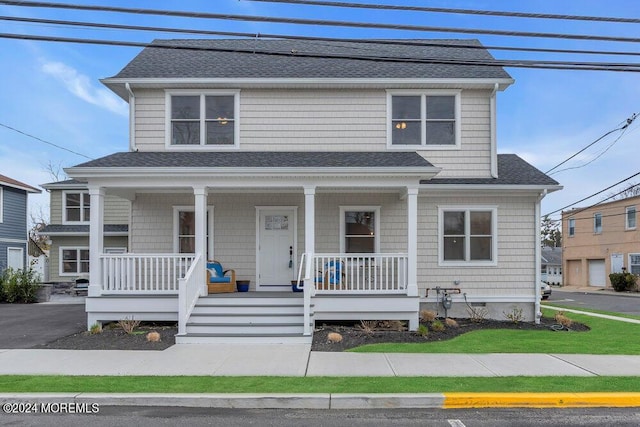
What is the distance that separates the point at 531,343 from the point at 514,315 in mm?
2937

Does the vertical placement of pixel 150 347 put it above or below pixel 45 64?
below

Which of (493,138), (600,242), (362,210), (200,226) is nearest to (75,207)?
(200,226)

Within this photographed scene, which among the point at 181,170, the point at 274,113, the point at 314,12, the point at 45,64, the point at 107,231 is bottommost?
the point at 107,231

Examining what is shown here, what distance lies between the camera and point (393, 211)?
11758 mm

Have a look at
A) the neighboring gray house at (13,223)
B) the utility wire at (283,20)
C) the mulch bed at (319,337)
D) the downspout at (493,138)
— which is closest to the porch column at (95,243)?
the mulch bed at (319,337)

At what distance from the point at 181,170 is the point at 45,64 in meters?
17.6

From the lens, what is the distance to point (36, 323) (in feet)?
36.3

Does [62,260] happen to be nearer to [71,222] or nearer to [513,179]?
[71,222]

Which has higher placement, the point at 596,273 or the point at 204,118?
the point at 204,118

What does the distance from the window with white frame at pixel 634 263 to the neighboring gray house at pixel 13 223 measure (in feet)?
126

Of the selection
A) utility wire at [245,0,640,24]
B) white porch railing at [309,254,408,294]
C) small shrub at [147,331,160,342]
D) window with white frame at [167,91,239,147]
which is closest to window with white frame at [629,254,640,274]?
white porch railing at [309,254,408,294]

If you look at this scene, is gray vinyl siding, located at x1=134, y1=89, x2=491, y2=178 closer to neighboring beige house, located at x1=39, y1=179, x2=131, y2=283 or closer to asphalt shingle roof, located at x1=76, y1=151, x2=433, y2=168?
asphalt shingle roof, located at x1=76, y1=151, x2=433, y2=168

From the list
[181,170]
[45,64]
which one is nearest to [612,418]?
[181,170]

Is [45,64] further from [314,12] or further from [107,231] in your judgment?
[314,12]
